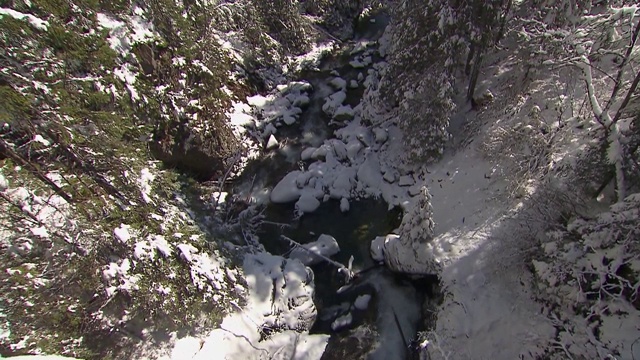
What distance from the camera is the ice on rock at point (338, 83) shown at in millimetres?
17844

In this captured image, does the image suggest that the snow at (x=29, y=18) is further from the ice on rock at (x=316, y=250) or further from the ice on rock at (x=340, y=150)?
the ice on rock at (x=340, y=150)

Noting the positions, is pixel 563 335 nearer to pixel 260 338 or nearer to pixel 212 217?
pixel 260 338

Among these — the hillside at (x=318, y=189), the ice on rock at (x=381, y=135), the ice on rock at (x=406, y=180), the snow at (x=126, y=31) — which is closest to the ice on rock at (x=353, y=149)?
the hillside at (x=318, y=189)

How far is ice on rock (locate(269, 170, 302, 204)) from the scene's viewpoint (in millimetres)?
13398

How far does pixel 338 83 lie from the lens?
17.9 meters

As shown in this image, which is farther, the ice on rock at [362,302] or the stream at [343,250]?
the ice on rock at [362,302]

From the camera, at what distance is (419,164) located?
13227 mm

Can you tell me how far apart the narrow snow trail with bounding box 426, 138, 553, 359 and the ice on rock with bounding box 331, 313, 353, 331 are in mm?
2457

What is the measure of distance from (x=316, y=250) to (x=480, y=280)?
5092mm

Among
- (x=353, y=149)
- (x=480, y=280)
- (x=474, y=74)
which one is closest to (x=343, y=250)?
(x=480, y=280)

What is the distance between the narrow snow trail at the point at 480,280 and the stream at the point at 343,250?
130 cm

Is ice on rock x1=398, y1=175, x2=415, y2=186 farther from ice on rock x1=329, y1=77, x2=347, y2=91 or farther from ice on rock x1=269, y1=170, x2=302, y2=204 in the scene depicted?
ice on rock x1=329, y1=77, x2=347, y2=91

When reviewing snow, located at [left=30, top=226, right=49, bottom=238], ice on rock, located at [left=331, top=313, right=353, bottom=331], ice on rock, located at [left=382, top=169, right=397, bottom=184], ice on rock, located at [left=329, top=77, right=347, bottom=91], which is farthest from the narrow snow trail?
snow, located at [left=30, top=226, right=49, bottom=238]

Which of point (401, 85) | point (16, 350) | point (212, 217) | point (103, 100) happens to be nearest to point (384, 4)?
point (401, 85)
